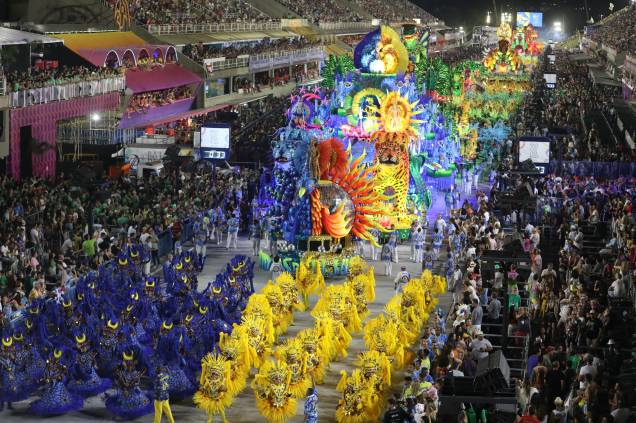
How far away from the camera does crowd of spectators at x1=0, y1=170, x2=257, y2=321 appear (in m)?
25.8

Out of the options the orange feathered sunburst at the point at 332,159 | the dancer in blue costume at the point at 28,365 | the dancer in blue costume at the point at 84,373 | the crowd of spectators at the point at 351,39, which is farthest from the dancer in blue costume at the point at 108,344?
the crowd of spectators at the point at 351,39

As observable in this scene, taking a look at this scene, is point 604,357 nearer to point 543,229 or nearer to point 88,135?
point 543,229

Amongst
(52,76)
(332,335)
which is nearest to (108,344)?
(332,335)

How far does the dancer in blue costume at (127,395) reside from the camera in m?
19.7

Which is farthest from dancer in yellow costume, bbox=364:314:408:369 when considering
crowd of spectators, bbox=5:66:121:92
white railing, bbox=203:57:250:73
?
white railing, bbox=203:57:250:73

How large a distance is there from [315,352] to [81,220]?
40.4 ft

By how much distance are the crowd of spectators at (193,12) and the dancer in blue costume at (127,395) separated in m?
39.8

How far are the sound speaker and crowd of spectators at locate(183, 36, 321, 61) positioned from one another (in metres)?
47.6

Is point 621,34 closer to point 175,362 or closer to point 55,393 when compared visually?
point 175,362

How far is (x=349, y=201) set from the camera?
30.4 m

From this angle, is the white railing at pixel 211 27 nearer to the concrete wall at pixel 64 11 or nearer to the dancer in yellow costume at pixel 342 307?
the concrete wall at pixel 64 11

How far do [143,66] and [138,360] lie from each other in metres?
36.3

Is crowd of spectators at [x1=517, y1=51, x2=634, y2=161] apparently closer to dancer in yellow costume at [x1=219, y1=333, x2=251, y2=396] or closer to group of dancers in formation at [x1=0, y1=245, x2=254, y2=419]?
group of dancers in formation at [x1=0, y1=245, x2=254, y2=419]

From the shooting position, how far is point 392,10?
148 metres
